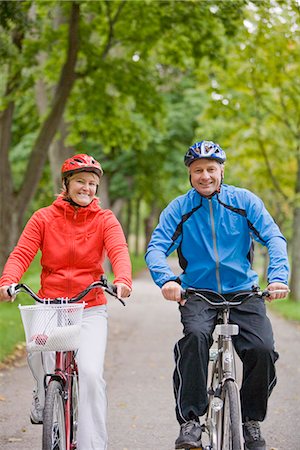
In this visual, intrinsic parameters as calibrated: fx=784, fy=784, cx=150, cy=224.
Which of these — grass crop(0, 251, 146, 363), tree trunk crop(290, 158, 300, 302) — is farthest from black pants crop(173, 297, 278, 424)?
tree trunk crop(290, 158, 300, 302)

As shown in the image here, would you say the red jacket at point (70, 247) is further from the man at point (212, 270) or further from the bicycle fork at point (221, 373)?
the bicycle fork at point (221, 373)

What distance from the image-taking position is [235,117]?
2236 centimetres

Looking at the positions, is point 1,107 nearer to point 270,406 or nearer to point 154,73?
point 154,73

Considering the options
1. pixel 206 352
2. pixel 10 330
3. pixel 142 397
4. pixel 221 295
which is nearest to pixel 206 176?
pixel 221 295

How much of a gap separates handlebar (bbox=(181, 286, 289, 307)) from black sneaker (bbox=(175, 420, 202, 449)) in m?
0.74

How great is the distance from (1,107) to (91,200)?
35.9 feet

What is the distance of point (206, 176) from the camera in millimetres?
4910

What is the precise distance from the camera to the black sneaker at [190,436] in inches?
180

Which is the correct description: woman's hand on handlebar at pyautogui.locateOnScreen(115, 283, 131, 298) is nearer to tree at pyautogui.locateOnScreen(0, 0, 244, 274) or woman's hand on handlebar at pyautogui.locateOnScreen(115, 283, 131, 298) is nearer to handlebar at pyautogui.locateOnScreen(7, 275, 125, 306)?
handlebar at pyautogui.locateOnScreen(7, 275, 125, 306)

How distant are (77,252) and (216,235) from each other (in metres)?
0.86

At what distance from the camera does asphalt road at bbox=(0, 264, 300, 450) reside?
614 centimetres

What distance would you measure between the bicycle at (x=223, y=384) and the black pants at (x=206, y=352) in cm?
6

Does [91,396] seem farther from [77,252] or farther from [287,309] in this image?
[287,309]

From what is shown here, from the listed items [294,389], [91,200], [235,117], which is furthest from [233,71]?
[91,200]
